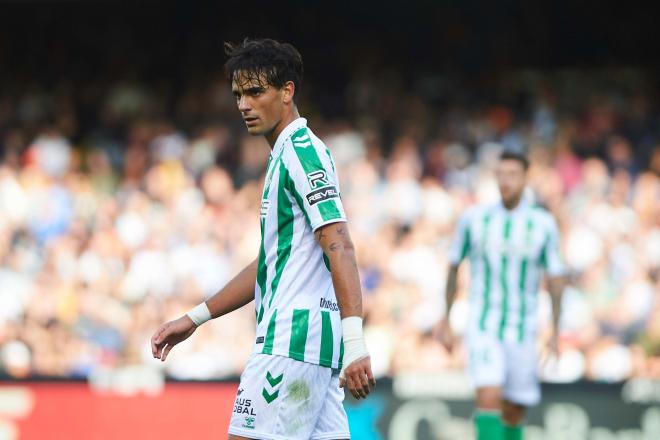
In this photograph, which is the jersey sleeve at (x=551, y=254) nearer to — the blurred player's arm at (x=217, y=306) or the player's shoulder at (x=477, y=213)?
the player's shoulder at (x=477, y=213)

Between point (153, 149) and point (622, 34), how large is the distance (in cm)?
674

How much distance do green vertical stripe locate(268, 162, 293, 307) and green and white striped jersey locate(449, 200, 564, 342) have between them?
3935mm

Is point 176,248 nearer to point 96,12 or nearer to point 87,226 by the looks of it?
point 87,226

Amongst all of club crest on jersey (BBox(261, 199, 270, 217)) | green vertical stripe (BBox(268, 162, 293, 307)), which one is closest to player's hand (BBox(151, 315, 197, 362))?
green vertical stripe (BBox(268, 162, 293, 307))

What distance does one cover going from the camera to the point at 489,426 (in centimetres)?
777

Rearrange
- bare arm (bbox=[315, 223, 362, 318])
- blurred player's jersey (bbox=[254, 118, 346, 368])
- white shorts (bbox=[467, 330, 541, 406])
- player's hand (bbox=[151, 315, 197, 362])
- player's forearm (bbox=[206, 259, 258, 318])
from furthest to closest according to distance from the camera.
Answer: white shorts (bbox=[467, 330, 541, 406]) < player's forearm (bbox=[206, 259, 258, 318]) < player's hand (bbox=[151, 315, 197, 362]) < blurred player's jersey (bbox=[254, 118, 346, 368]) < bare arm (bbox=[315, 223, 362, 318])

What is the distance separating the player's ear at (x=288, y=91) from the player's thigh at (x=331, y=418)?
1.06 meters

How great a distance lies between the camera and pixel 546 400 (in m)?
9.38

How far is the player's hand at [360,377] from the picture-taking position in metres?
4.03

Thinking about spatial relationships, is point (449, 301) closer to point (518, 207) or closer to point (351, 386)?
point (518, 207)

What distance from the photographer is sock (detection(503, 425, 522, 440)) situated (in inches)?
328

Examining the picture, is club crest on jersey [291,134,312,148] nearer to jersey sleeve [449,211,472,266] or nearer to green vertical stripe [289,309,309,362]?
green vertical stripe [289,309,309,362]

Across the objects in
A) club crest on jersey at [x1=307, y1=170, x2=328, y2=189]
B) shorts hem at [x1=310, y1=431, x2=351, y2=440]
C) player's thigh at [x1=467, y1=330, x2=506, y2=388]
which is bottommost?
shorts hem at [x1=310, y1=431, x2=351, y2=440]

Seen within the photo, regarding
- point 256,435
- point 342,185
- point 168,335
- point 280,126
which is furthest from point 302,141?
point 342,185
